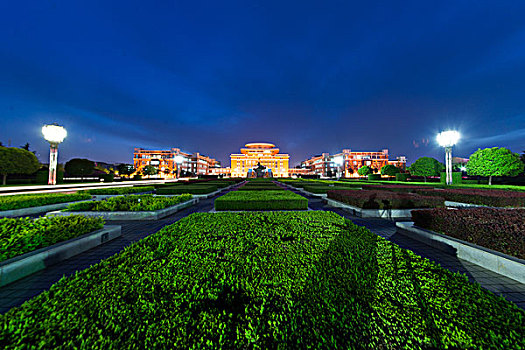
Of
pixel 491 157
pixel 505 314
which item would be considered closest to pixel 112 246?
pixel 505 314

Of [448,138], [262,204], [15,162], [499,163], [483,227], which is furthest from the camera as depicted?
[499,163]

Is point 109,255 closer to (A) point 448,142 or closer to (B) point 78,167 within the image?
(A) point 448,142

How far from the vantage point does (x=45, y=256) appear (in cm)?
429

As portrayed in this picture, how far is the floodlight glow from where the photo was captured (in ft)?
79.2

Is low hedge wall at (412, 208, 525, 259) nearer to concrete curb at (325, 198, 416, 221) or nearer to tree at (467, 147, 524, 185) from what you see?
concrete curb at (325, 198, 416, 221)

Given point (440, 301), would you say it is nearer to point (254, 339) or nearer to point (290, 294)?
point (290, 294)

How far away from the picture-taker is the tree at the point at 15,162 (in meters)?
25.2

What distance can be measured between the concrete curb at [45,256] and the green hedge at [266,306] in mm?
1788

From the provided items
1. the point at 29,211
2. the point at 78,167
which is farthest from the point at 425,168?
the point at 78,167

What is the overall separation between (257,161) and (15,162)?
93701 mm

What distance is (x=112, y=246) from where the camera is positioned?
5.62m

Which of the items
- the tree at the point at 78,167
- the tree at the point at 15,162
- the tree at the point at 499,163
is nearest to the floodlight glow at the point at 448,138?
the tree at the point at 499,163

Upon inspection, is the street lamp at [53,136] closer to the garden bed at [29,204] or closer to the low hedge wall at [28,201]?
the low hedge wall at [28,201]

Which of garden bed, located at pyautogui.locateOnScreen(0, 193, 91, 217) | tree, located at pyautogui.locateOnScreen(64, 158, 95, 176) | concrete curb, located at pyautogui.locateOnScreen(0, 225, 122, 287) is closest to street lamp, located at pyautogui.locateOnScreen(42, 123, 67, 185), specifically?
garden bed, located at pyautogui.locateOnScreen(0, 193, 91, 217)
